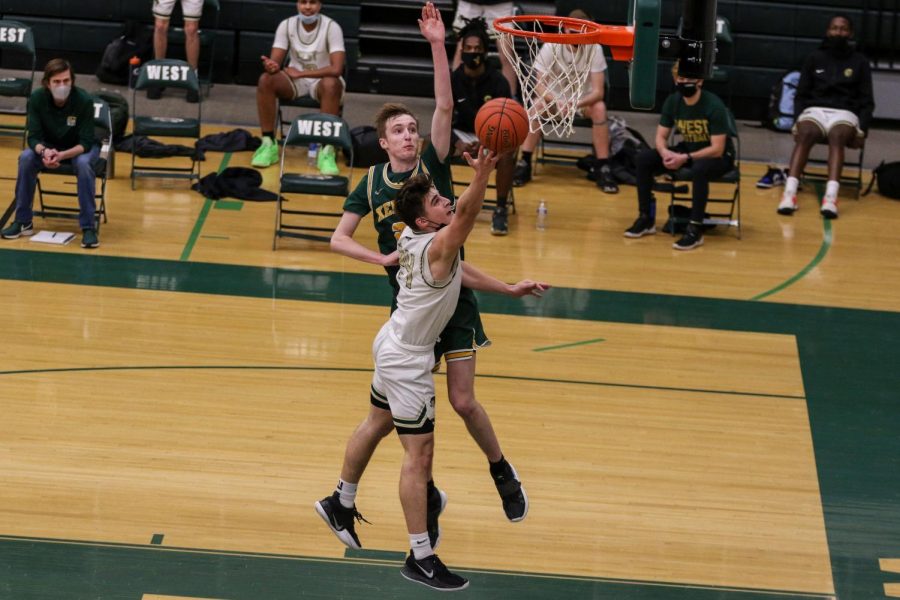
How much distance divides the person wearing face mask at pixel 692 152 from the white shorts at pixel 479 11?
3465 mm

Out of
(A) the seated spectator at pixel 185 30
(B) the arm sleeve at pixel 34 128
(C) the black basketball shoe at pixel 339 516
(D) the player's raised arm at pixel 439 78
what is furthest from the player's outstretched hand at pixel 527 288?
(A) the seated spectator at pixel 185 30

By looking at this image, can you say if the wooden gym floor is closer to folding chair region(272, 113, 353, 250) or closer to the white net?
folding chair region(272, 113, 353, 250)

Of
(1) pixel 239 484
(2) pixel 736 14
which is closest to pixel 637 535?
(1) pixel 239 484

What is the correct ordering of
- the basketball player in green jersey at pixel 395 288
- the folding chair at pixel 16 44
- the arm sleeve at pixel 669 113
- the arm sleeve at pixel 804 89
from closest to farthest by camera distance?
1. the basketball player in green jersey at pixel 395 288
2. the arm sleeve at pixel 669 113
3. the arm sleeve at pixel 804 89
4. the folding chair at pixel 16 44

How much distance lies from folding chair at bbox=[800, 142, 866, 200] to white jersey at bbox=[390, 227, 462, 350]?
8.94m

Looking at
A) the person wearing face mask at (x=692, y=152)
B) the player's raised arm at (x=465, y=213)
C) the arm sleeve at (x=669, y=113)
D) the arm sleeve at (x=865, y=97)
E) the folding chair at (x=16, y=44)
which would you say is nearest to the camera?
the player's raised arm at (x=465, y=213)

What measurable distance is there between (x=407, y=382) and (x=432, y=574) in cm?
93

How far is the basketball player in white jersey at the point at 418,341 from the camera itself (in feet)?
20.0

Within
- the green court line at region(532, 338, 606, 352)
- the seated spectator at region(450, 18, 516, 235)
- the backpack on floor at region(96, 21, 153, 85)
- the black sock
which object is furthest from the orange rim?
the backpack on floor at region(96, 21, 153, 85)

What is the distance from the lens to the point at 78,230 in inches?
480

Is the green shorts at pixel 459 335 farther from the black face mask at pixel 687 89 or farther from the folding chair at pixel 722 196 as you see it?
the folding chair at pixel 722 196

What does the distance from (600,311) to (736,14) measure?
7106 mm

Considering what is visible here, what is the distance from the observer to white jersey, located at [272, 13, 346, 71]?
14219 mm

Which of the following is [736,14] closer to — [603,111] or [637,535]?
[603,111]
